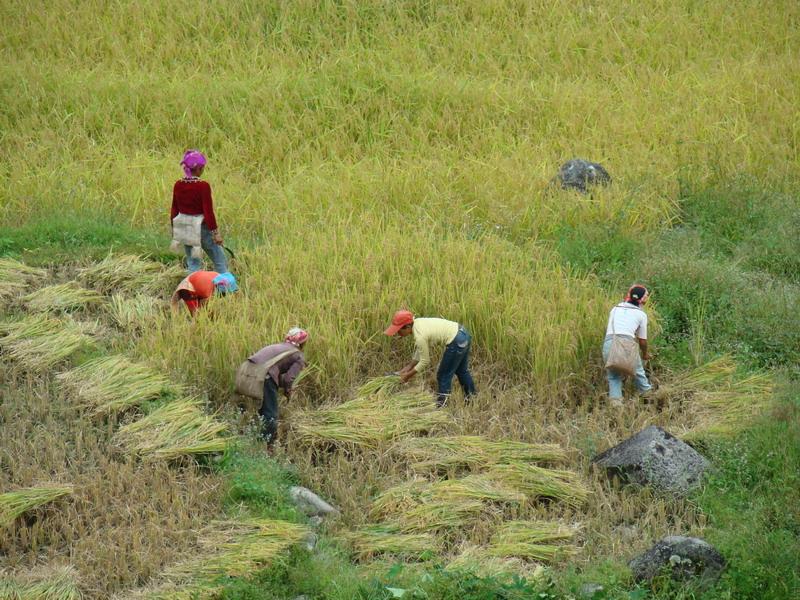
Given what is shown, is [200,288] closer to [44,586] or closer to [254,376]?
[254,376]

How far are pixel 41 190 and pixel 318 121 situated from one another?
3119mm

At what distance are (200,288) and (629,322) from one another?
314cm

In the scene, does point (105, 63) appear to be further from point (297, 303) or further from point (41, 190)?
point (297, 303)

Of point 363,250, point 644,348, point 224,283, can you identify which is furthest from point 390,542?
point 363,250

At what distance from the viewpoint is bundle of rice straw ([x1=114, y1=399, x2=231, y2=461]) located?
6.98 metres

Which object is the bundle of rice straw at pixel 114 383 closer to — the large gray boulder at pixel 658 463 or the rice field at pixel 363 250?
the rice field at pixel 363 250

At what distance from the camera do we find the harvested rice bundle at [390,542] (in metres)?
6.40

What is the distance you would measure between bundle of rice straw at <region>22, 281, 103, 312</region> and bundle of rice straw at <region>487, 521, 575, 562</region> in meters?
3.93

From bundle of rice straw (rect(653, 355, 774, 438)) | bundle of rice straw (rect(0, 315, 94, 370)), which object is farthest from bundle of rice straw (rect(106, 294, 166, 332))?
bundle of rice straw (rect(653, 355, 774, 438))

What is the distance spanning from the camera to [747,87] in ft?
42.2

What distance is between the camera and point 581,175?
35.2ft

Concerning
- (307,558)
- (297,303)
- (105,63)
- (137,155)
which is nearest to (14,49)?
(105,63)

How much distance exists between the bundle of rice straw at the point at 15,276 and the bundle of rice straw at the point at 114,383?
1.38 meters

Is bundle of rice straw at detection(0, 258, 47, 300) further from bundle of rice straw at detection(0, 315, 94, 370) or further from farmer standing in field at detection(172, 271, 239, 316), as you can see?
farmer standing in field at detection(172, 271, 239, 316)
